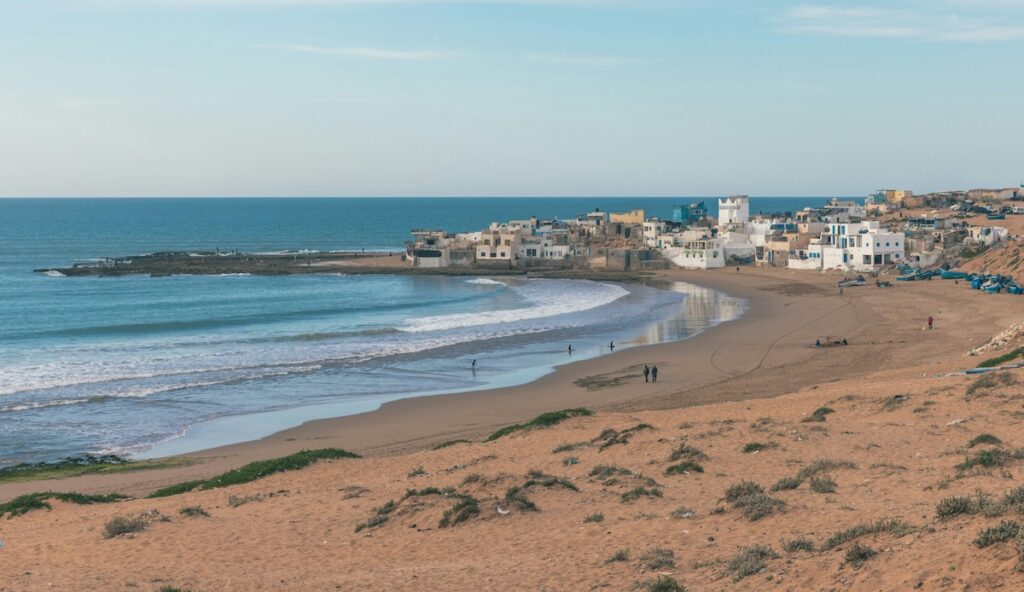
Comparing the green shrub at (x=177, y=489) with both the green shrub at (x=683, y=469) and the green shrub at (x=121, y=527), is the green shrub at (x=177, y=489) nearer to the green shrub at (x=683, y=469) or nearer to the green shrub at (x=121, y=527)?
the green shrub at (x=121, y=527)

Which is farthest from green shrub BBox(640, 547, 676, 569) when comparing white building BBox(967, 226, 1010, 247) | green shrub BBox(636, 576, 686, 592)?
white building BBox(967, 226, 1010, 247)

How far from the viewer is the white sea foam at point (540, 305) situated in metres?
56.9

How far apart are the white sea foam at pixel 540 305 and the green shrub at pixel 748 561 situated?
42.1 metres

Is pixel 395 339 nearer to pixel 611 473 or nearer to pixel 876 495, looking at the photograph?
pixel 611 473

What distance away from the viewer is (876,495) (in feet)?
50.3

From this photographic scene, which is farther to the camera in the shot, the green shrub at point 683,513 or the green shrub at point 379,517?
the green shrub at point 379,517

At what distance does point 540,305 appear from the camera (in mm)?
66875

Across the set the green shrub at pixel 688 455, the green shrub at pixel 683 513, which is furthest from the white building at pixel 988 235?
the green shrub at pixel 683 513

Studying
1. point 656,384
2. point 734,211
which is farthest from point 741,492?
point 734,211

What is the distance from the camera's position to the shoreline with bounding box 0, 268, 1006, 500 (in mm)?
27453

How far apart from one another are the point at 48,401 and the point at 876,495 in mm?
29013

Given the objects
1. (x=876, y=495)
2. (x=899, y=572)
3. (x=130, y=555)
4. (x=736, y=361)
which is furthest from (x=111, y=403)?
(x=899, y=572)

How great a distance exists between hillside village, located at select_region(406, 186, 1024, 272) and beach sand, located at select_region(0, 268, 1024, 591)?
50.2 metres

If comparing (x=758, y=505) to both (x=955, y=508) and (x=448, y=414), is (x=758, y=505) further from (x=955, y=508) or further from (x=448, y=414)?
(x=448, y=414)
